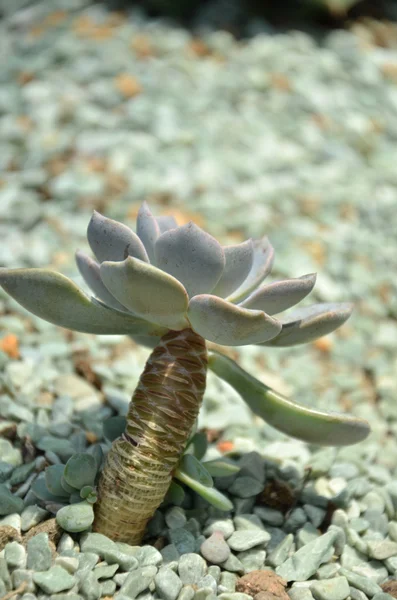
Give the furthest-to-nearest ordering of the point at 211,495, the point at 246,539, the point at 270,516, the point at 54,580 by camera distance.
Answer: the point at 270,516 < the point at 246,539 < the point at 211,495 < the point at 54,580

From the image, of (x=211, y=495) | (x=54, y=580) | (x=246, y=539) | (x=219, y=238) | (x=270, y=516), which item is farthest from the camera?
(x=219, y=238)

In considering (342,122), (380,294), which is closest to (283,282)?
(380,294)

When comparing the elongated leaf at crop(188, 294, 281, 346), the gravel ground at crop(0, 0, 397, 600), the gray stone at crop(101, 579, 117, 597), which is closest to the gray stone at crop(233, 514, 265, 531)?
the gravel ground at crop(0, 0, 397, 600)

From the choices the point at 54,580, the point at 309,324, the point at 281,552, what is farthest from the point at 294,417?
the point at 54,580

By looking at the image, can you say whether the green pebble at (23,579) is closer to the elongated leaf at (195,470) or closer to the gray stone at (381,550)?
the elongated leaf at (195,470)

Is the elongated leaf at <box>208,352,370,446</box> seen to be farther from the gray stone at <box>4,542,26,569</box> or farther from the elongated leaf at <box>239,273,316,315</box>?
the gray stone at <box>4,542,26,569</box>

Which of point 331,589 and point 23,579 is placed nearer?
point 23,579

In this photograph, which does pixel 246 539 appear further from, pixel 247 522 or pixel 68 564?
pixel 68 564

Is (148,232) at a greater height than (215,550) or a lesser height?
greater

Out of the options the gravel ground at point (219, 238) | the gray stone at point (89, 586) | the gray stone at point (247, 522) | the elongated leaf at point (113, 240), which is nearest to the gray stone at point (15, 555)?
the gravel ground at point (219, 238)
